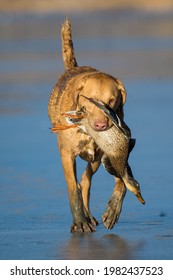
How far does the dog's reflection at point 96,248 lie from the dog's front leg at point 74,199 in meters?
0.25

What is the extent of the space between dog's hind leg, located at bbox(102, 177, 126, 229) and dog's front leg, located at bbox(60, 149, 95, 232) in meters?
0.17

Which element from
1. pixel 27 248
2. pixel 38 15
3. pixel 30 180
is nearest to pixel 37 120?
pixel 30 180

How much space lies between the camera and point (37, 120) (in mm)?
17875

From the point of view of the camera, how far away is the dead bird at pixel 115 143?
10.5 metres

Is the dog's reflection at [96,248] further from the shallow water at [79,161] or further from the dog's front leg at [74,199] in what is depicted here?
the dog's front leg at [74,199]

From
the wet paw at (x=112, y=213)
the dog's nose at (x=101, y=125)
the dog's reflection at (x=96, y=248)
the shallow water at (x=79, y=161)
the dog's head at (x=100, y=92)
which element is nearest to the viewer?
the dog's reflection at (x=96, y=248)

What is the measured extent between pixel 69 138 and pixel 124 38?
20.7 metres

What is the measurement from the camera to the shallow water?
998 centimetres

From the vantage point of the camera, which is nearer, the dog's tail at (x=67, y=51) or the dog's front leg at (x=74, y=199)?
the dog's front leg at (x=74, y=199)

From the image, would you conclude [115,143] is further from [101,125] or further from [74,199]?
[74,199]

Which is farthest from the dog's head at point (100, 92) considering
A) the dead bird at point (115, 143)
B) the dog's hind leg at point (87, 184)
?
the dog's hind leg at point (87, 184)

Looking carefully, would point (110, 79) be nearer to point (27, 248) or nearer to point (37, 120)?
point (27, 248)

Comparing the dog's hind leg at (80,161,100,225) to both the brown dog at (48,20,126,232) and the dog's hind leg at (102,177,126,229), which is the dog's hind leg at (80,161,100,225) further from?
the dog's hind leg at (102,177,126,229)
